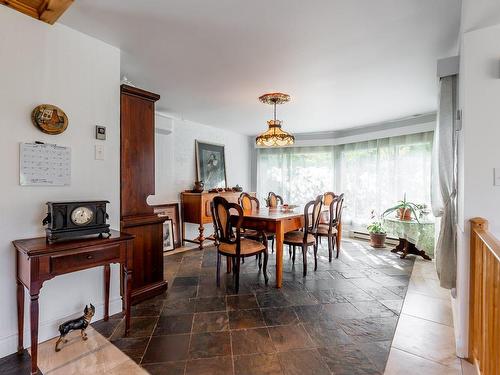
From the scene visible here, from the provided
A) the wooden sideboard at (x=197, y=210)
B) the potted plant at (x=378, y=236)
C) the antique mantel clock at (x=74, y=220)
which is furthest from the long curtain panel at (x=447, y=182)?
the wooden sideboard at (x=197, y=210)

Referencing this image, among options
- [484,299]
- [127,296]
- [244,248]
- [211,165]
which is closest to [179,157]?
[211,165]

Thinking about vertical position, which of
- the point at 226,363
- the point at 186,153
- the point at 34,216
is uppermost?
the point at 186,153

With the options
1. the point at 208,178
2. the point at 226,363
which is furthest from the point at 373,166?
the point at 226,363

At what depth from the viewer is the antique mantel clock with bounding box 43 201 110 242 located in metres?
1.72

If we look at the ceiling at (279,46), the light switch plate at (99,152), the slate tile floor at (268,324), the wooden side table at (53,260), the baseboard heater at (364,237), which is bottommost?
the slate tile floor at (268,324)

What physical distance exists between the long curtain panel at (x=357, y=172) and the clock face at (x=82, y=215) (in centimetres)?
474

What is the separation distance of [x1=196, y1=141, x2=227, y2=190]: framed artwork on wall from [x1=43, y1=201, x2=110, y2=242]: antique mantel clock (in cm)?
318

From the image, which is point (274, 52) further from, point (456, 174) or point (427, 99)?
point (427, 99)

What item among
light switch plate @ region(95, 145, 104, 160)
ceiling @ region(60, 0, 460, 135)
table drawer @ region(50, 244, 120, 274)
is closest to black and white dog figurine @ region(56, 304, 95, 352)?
table drawer @ region(50, 244, 120, 274)

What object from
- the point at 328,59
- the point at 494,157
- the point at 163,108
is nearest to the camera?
the point at 494,157

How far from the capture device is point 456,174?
2096 millimetres

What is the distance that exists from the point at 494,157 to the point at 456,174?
0.45m

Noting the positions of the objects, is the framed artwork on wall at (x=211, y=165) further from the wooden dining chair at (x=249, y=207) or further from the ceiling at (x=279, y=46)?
the ceiling at (x=279, y=46)

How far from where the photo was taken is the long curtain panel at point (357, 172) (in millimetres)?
4613
